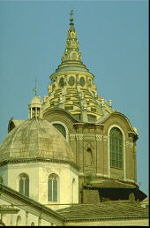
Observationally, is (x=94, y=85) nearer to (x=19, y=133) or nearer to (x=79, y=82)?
(x=79, y=82)

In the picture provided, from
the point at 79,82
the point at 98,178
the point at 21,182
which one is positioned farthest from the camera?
the point at 79,82

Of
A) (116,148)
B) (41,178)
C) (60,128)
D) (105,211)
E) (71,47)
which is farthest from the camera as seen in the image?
(71,47)

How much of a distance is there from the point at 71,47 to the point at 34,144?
22.8 m

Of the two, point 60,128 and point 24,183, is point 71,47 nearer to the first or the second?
point 60,128

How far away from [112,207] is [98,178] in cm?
1370

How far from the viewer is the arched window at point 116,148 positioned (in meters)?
77.3

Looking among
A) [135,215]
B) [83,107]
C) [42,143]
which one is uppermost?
[83,107]

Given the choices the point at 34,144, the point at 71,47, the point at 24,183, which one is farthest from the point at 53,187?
the point at 71,47

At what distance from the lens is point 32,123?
221 ft

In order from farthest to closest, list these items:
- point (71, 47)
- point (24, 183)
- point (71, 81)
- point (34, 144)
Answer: point (71, 47) < point (71, 81) < point (34, 144) < point (24, 183)

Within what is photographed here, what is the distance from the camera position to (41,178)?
208 feet

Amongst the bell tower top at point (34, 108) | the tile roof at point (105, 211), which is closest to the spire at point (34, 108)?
the bell tower top at point (34, 108)

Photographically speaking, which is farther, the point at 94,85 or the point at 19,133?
the point at 94,85

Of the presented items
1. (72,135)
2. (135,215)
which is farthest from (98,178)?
(135,215)
